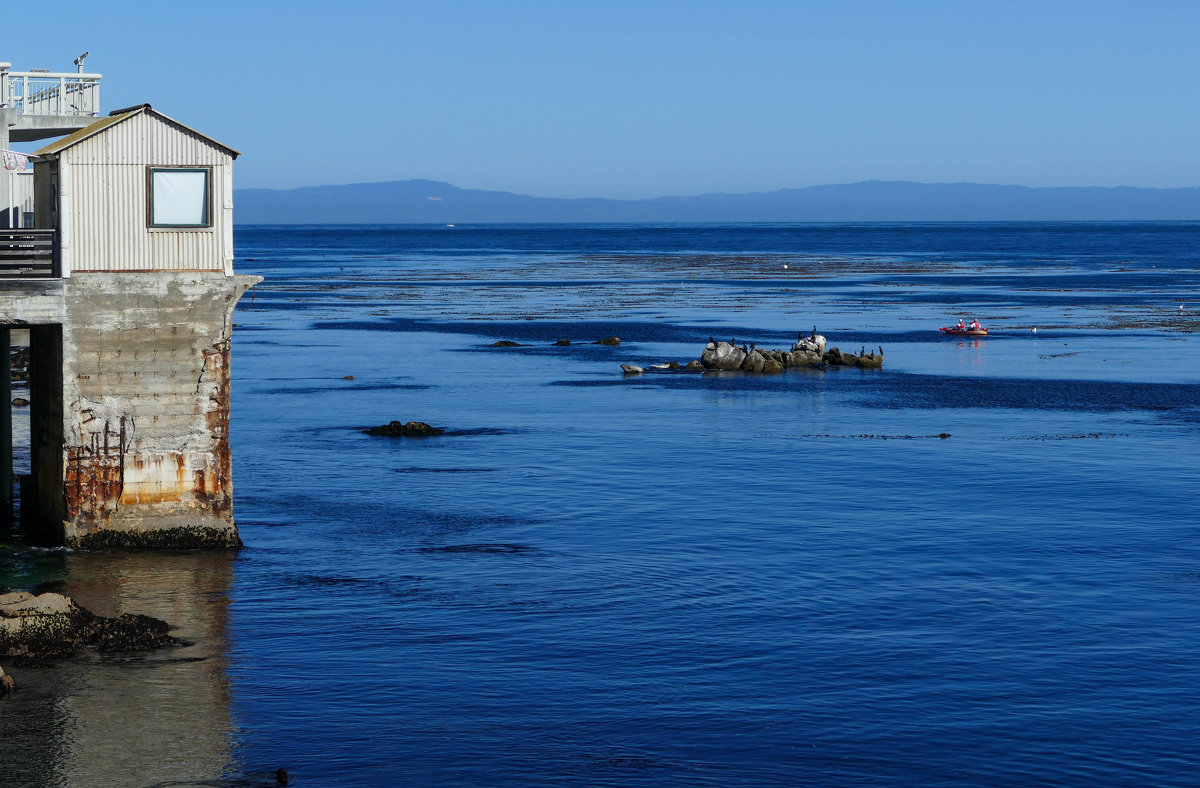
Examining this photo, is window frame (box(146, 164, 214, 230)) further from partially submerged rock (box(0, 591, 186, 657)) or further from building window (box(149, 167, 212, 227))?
partially submerged rock (box(0, 591, 186, 657))

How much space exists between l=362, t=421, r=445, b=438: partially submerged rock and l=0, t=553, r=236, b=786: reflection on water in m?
20.9

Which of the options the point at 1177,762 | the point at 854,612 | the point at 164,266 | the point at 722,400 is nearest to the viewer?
the point at 1177,762

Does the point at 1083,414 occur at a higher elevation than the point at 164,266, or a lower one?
lower

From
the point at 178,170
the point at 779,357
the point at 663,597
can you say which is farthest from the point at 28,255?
the point at 779,357

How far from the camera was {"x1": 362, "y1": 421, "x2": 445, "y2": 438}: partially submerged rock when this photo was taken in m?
49.3

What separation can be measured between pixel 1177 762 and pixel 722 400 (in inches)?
1593

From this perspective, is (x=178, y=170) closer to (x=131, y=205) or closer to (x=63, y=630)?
(x=131, y=205)

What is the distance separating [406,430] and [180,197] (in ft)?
67.5

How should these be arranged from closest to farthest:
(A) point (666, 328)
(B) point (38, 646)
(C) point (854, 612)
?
1. (B) point (38, 646)
2. (C) point (854, 612)
3. (A) point (666, 328)

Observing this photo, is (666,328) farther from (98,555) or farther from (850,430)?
(98,555)

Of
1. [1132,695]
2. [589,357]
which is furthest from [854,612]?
[589,357]

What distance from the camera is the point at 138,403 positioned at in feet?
97.3

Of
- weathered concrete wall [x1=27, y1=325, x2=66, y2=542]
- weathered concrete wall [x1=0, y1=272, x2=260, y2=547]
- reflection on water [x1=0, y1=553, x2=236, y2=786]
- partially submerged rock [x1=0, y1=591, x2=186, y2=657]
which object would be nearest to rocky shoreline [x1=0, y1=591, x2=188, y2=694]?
partially submerged rock [x1=0, y1=591, x2=186, y2=657]

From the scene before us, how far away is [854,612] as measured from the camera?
27.7m
